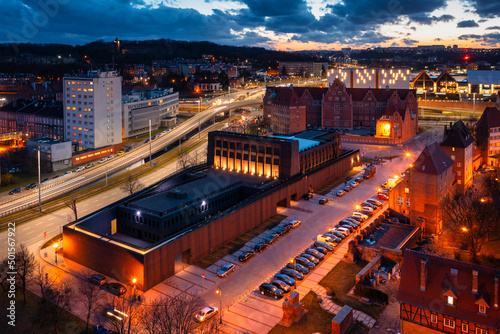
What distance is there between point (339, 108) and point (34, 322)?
70746mm

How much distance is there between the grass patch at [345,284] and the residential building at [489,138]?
34.0 metres

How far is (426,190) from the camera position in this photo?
127ft

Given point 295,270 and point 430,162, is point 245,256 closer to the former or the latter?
point 295,270

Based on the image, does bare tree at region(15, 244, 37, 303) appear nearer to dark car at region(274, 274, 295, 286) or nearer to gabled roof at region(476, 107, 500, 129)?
dark car at region(274, 274, 295, 286)

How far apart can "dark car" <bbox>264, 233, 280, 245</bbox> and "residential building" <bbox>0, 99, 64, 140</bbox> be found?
55234 millimetres

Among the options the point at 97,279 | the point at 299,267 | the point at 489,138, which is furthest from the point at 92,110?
the point at 489,138

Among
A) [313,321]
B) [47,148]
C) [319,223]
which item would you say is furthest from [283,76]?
[313,321]

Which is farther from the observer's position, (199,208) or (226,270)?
(199,208)

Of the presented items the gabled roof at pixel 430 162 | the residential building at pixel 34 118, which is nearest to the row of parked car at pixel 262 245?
the gabled roof at pixel 430 162

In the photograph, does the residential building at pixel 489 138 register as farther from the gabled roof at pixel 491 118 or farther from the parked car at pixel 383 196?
the parked car at pixel 383 196

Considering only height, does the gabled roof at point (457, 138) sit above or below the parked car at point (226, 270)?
above

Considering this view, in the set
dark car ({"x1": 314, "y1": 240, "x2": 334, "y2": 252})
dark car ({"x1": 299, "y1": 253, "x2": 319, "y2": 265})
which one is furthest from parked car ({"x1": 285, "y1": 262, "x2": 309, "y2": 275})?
dark car ({"x1": 314, "y1": 240, "x2": 334, "y2": 252})

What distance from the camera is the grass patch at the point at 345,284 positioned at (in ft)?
88.7

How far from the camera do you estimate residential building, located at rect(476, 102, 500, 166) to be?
5662cm
